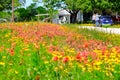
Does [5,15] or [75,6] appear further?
[5,15]

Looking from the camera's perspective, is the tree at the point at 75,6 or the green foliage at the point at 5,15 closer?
the tree at the point at 75,6

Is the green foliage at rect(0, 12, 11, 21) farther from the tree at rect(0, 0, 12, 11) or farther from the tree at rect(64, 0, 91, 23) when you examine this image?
the tree at rect(64, 0, 91, 23)

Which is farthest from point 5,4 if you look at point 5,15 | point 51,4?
point 51,4

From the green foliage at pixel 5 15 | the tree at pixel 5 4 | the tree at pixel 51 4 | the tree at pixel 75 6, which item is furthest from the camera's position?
the green foliage at pixel 5 15

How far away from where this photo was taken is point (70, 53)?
8.52 m

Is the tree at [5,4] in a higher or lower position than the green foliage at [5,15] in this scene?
higher

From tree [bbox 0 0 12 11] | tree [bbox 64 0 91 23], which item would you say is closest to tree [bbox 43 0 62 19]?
tree [bbox 64 0 91 23]

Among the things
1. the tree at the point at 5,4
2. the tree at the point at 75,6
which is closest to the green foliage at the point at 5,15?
the tree at the point at 5,4

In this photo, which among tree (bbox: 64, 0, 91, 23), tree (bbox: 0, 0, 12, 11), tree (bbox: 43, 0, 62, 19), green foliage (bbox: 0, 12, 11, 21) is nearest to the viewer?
tree (bbox: 64, 0, 91, 23)

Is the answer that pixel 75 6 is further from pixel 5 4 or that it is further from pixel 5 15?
pixel 5 15

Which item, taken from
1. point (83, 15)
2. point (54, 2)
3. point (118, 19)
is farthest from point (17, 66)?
point (83, 15)

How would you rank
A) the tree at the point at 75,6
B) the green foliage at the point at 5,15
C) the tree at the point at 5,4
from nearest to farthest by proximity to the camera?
the tree at the point at 75,6 → the tree at the point at 5,4 → the green foliage at the point at 5,15

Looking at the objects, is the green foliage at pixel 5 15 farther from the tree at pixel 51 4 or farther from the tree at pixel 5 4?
the tree at pixel 51 4

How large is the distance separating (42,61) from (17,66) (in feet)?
1.49
